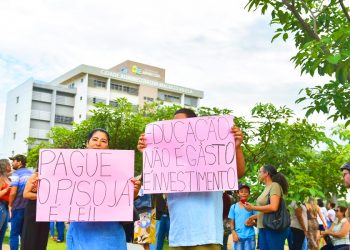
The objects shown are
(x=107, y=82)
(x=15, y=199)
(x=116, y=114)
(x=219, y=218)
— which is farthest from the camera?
(x=107, y=82)

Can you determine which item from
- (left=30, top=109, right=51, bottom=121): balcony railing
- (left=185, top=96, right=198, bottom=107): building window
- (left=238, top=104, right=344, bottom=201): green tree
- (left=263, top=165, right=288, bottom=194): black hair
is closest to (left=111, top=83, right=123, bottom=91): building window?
(left=30, top=109, right=51, bottom=121): balcony railing

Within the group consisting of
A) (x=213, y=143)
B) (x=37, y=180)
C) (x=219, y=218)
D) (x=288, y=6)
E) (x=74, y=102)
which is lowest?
(x=219, y=218)

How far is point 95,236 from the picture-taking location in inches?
149

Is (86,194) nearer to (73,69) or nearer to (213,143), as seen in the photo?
(213,143)

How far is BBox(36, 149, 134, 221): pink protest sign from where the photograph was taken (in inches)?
149

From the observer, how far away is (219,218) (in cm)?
372

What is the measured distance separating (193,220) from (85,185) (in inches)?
36.7

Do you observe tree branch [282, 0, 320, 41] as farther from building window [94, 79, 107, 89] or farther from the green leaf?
building window [94, 79, 107, 89]

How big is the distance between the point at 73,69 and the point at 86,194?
67.0 meters

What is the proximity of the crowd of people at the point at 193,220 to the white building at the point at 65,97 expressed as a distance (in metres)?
56.0

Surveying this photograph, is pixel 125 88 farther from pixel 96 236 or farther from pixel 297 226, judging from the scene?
pixel 96 236

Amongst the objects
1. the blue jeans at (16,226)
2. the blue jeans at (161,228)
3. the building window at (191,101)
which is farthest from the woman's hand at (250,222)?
the building window at (191,101)

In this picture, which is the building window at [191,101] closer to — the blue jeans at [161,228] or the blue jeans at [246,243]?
the blue jeans at [161,228]

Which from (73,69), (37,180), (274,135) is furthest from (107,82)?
(37,180)
